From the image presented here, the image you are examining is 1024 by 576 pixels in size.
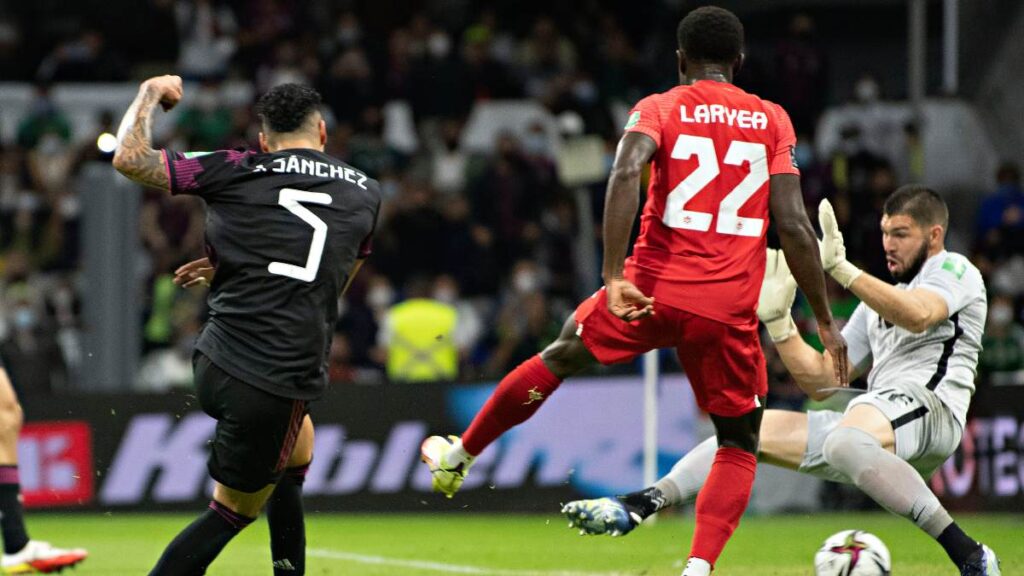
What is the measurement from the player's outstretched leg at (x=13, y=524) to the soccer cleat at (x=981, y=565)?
14.2 ft

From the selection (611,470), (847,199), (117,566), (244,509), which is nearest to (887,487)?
(244,509)

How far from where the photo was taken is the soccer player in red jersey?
6.39 m

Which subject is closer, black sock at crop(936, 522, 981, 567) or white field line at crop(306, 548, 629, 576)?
black sock at crop(936, 522, 981, 567)

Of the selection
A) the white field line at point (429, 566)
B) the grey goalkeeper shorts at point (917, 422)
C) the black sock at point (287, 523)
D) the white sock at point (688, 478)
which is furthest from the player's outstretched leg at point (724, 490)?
the white field line at point (429, 566)

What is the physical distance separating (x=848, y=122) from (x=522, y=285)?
438 cm

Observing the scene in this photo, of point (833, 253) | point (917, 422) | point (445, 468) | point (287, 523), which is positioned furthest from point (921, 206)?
point (287, 523)

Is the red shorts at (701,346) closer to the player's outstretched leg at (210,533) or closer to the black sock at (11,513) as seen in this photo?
the player's outstretched leg at (210,533)

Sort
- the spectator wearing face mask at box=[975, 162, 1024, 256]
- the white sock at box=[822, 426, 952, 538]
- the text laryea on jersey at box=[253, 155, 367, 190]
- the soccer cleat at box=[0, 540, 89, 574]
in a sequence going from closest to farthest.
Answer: the text laryea on jersey at box=[253, 155, 367, 190] < the white sock at box=[822, 426, 952, 538] < the soccer cleat at box=[0, 540, 89, 574] < the spectator wearing face mask at box=[975, 162, 1024, 256]

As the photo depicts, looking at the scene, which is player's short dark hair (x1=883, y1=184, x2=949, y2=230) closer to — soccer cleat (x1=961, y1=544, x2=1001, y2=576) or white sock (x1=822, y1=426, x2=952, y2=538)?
white sock (x1=822, y1=426, x2=952, y2=538)

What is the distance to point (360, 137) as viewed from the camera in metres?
17.5

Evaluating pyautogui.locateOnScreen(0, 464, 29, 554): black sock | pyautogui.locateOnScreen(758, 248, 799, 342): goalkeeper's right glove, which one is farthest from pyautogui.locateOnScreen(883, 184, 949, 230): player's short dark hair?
pyautogui.locateOnScreen(0, 464, 29, 554): black sock

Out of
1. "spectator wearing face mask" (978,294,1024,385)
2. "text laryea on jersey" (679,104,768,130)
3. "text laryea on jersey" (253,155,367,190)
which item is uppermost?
"text laryea on jersey" (679,104,768,130)

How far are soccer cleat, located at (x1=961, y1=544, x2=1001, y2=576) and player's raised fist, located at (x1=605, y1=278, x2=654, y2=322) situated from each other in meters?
1.81

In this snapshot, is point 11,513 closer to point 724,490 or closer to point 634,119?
point 724,490
